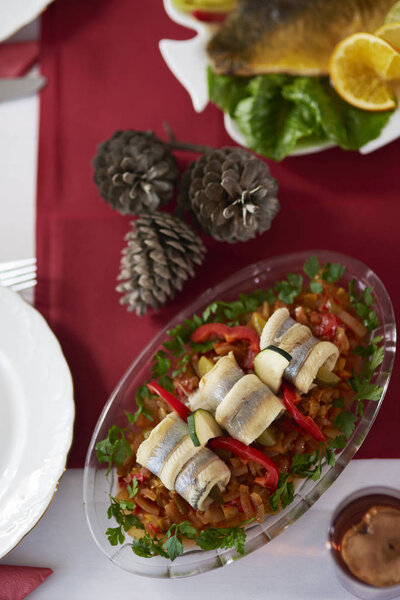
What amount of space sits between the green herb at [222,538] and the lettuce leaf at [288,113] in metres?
0.95

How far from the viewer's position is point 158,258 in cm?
147

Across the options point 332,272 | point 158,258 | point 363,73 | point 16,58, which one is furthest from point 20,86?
point 332,272

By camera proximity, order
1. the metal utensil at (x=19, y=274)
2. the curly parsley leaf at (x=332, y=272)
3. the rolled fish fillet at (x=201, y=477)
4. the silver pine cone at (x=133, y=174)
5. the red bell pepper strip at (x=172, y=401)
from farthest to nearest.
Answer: the metal utensil at (x=19, y=274)
the silver pine cone at (x=133, y=174)
the curly parsley leaf at (x=332, y=272)
the red bell pepper strip at (x=172, y=401)
the rolled fish fillet at (x=201, y=477)

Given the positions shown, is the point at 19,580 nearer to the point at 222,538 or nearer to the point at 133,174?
the point at 222,538

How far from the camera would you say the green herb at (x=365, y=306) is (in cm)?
140

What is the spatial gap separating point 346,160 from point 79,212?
2.50 ft

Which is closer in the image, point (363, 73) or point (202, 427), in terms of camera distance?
point (202, 427)

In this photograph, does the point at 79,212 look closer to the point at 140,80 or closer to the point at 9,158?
the point at 9,158

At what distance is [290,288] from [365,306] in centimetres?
18

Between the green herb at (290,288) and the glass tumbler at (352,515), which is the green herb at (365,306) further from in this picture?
the glass tumbler at (352,515)

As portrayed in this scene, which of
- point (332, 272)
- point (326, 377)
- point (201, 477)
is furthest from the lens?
point (332, 272)

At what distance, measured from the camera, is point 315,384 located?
1312 millimetres

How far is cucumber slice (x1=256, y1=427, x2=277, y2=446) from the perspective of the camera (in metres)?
1.29

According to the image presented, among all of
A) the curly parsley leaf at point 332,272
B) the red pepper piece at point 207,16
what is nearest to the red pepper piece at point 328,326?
the curly parsley leaf at point 332,272
